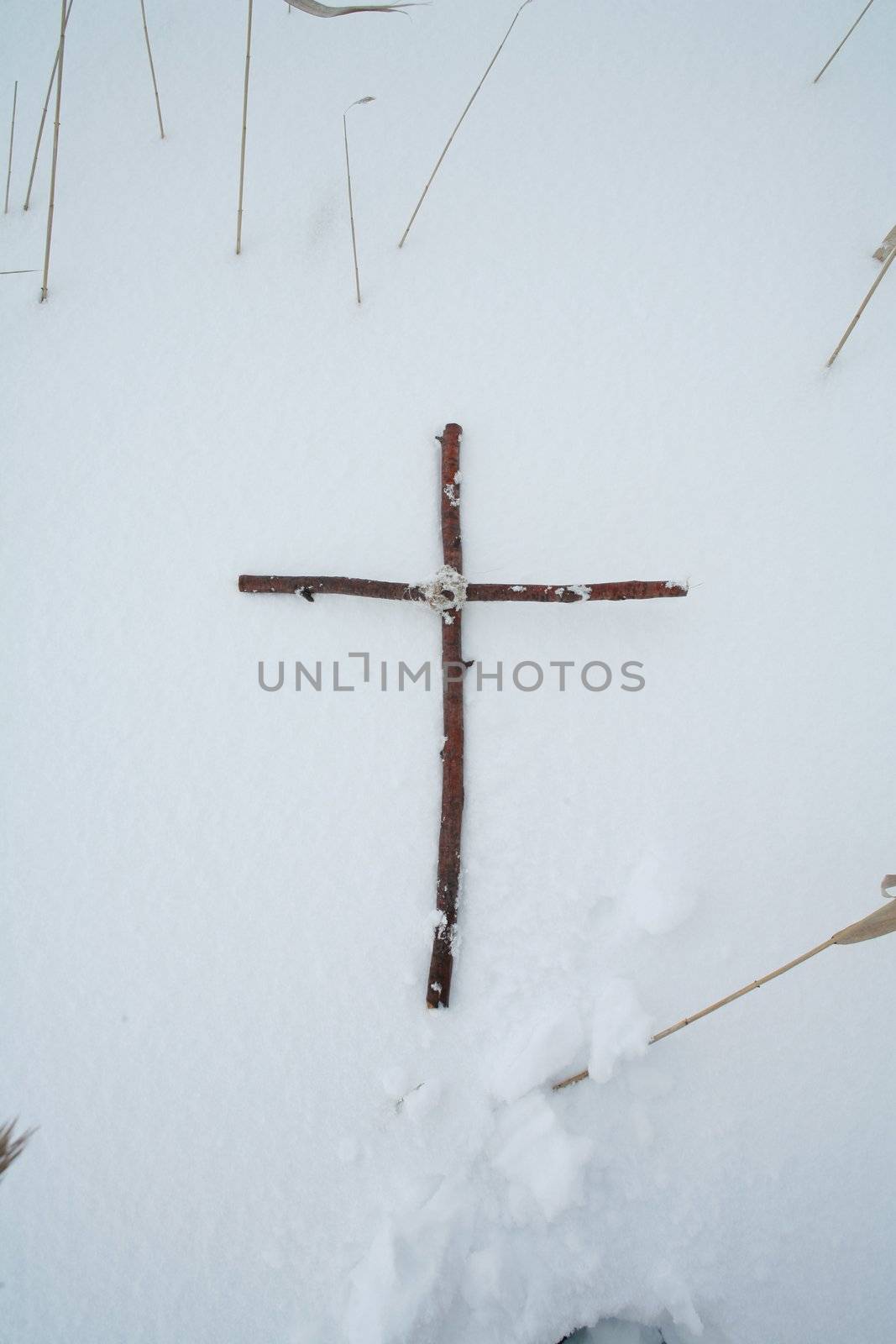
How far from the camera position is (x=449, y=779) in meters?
1.95

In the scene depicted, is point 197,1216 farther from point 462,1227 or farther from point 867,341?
point 867,341

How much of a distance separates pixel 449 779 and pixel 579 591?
0.65 meters

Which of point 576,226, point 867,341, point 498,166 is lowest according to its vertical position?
point 867,341

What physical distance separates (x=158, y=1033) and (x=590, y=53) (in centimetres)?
371

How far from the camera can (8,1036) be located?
1868 mm

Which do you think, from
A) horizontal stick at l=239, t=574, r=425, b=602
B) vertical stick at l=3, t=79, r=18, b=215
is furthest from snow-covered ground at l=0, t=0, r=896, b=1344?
horizontal stick at l=239, t=574, r=425, b=602

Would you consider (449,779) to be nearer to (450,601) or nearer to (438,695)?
(438,695)

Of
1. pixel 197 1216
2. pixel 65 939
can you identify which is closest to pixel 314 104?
pixel 65 939

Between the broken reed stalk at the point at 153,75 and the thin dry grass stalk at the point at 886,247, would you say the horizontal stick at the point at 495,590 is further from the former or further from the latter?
the broken reed stalk at the point at 153,75

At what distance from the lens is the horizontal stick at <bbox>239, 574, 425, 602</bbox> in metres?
1.97

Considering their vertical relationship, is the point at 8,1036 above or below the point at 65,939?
below

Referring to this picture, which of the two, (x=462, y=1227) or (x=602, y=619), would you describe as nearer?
(x=462, y=1227)

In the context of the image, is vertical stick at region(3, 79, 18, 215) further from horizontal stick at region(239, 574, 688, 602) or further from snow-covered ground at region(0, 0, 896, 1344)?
horizontal stick at region(239, 574, 688, 602)

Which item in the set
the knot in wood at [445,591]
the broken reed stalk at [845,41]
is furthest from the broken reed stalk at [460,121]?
the knot in wood at [445,591]
